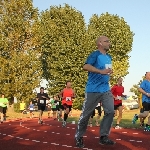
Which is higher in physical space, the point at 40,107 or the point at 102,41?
the point at 102,41

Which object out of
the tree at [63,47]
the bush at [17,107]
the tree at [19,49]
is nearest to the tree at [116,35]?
the tree at [63,47]

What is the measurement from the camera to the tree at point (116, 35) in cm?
5241

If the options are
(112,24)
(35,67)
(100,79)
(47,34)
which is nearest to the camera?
(100,79)

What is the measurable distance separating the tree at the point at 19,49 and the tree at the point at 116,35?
11.6 metres

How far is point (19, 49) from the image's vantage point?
4266cm

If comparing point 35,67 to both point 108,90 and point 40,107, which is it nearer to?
point 40,107

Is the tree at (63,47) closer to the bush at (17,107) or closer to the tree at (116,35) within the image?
the tree at (116,35)

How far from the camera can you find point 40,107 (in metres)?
17.6

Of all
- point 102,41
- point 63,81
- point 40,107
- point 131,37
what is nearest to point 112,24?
point 131,37

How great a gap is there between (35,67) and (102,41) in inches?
1354

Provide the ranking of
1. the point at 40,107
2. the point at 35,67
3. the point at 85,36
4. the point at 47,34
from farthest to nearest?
the point at 47,34 < the point at 85,36 < the point at 35,67 < the point at 40,107

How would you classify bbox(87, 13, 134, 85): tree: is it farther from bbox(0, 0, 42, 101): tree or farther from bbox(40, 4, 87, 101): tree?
bbox(0, 0, 42, 101): tree

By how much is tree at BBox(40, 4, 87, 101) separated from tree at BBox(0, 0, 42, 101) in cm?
323

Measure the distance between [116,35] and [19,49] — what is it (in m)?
16.0
